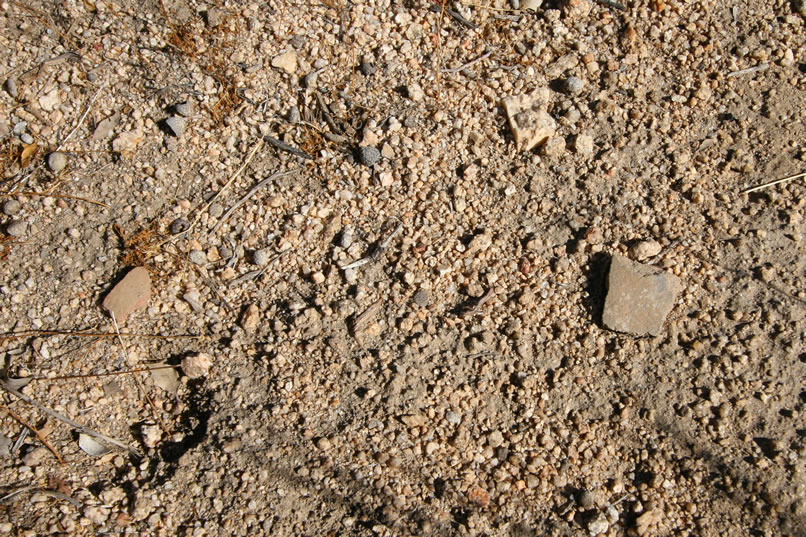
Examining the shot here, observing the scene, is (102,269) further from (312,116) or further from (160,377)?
(312,116)

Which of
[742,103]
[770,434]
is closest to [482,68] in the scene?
[742,103]

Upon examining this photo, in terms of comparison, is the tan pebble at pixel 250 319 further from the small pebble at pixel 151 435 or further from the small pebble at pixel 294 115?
the small pebble at pixel 294 115

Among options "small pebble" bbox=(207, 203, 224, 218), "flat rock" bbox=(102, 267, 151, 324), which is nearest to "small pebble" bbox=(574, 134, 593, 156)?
"small pebble" bbox=(207, 203, 224, 218)

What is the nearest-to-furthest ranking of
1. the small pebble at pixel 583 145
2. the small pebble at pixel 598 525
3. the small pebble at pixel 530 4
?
the small pebble at pixel 598 525
the small pebble at pixel 583 145
the small pebble at pixel 530 4

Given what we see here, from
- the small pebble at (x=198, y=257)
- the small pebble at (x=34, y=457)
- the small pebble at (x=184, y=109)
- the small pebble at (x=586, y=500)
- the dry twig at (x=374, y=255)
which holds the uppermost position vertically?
the small pebble at (x=184, y=109)

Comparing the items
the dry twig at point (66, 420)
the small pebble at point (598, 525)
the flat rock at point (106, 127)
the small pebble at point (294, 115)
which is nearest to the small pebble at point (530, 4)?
the small pebble at point (294, 115)

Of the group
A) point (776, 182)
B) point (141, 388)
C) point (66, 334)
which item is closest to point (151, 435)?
point (141, 388)
